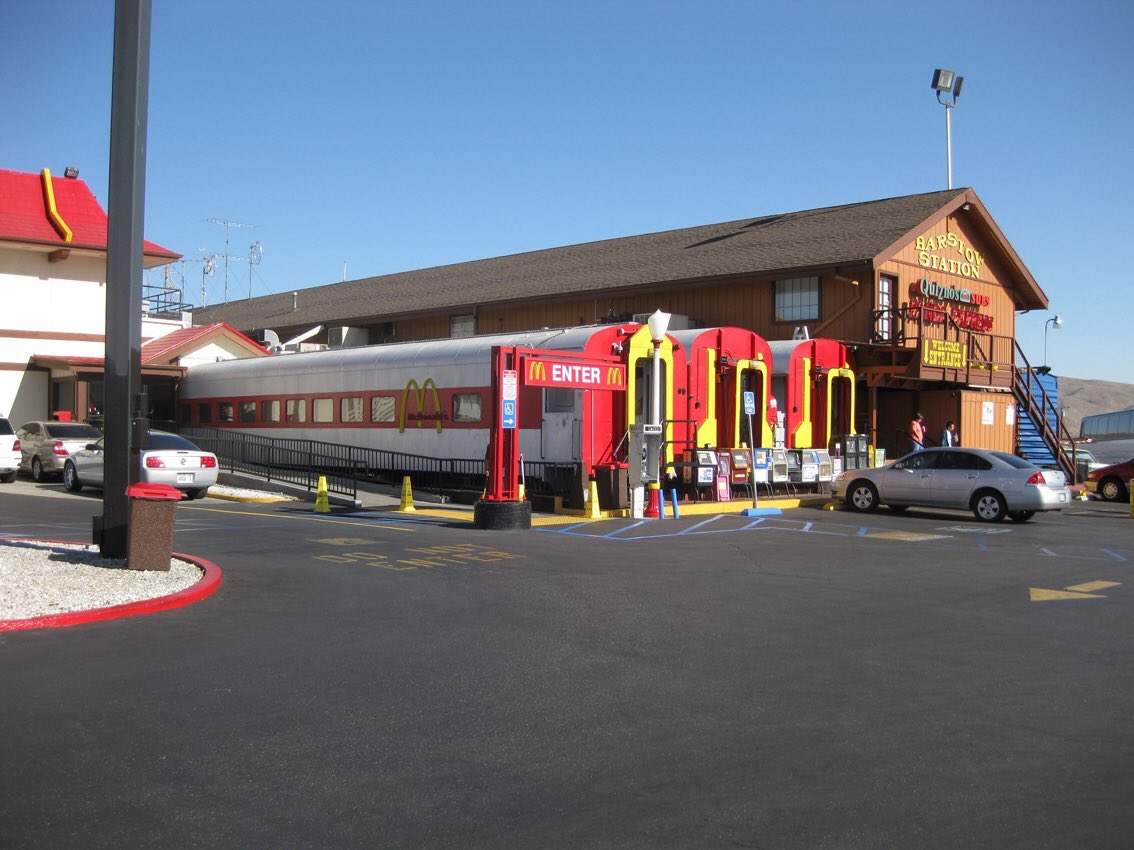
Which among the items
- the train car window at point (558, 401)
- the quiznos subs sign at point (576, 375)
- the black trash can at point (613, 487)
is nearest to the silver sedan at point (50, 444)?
the train car window at point (558, 401)

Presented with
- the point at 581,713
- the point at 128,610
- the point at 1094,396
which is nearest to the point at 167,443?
the point at 128,610

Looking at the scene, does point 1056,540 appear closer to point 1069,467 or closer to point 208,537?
point 208,537

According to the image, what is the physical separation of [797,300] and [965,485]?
34.6 ft

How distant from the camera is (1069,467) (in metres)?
32.6

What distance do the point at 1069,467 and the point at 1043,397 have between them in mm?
2355

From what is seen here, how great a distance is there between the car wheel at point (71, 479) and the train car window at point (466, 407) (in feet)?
28.7

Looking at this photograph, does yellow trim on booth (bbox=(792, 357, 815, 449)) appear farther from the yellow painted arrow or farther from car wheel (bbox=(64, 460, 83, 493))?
car wheel (bbox=(64, 460, 83, 493))

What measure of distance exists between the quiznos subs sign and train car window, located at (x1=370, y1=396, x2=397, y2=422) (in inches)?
285

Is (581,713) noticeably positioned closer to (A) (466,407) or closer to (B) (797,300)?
(A) (466,407)

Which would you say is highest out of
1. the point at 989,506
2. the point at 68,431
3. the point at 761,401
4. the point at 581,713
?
the point at 761,401

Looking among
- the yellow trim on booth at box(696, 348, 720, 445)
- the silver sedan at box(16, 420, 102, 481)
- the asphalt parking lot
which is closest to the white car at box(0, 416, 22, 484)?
the silver sedan at box(16, 420, 102, 481)

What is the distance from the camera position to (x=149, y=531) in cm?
1094

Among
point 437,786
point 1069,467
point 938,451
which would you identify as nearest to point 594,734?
point 437,786

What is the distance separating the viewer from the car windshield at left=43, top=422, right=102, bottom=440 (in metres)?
26.6
